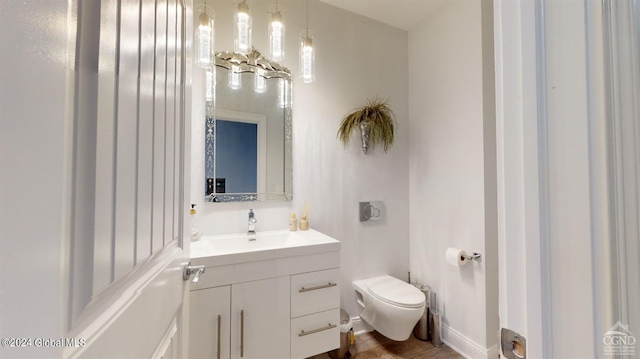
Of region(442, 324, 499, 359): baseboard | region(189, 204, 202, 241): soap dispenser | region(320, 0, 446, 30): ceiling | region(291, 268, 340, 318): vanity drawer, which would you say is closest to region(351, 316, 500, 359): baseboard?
region(442, 324, 499, 359): baseboard

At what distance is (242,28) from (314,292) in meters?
1.60

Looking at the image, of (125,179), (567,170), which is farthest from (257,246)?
(567,170)

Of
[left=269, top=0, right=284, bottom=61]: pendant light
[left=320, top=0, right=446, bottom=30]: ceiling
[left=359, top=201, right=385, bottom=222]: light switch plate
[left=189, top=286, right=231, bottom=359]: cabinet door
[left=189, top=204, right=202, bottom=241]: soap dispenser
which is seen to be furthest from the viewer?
[left=359, top=201, right=385, bottom=222]: light switch plate

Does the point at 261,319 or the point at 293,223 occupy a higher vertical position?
the point at 293,223

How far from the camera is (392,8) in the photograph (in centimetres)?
200

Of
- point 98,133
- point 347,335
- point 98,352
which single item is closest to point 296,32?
point 98,133

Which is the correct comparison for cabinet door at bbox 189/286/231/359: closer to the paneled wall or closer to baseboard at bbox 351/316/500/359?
the paneled wall

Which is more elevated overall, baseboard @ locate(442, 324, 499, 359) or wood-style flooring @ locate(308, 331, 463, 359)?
baseboard @ locate(442, 324, 499, 359)

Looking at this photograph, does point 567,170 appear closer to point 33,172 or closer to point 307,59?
point 33,172

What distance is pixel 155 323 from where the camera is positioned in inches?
22.3

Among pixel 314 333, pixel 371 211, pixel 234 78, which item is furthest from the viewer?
pixel 371 211

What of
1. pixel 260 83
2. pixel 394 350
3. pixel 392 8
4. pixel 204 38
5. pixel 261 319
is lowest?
pixel 394 350

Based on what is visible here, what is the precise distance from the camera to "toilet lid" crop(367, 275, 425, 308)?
162 cm

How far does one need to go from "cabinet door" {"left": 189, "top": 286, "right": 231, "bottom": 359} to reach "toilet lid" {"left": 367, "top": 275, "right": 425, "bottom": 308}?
1.00 metres
